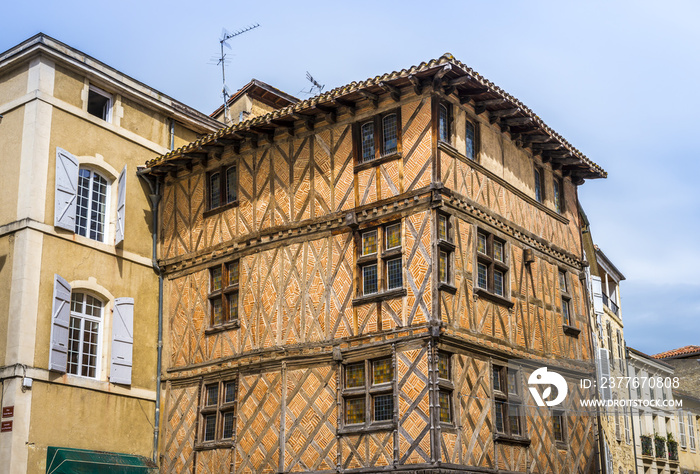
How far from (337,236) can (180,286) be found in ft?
15.0

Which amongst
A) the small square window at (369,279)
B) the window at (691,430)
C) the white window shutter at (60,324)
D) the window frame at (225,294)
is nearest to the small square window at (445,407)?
the small square window at (369,279)

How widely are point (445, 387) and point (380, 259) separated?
8.57 ft

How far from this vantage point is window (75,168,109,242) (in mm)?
17438

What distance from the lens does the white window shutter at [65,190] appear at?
1655 centimetres

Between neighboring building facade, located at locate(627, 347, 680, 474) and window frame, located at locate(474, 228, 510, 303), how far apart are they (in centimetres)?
1574

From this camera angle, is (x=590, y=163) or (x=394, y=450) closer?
(x=394, y=450)

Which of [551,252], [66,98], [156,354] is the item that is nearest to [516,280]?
[551,252]

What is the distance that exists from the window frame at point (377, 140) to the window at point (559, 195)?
510 centimetres

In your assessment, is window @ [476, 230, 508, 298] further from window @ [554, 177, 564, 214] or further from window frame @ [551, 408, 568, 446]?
window @ [554, 177, 564, 214]

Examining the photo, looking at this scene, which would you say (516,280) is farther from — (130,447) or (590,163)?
(130,447)

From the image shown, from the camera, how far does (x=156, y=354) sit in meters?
18.0

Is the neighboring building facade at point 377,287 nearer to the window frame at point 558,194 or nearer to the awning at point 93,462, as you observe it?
the window frame at point 558,194

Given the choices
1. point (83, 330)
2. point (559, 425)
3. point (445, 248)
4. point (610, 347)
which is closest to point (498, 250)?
point (445, 248)

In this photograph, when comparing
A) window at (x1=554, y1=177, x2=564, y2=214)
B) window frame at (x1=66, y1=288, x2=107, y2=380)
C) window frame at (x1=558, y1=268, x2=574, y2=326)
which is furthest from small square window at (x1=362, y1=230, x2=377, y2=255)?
window frame at (x1=66, y1=288, x2=107, y2=380)
